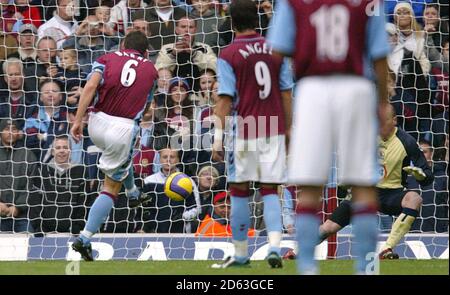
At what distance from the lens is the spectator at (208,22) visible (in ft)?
44.3

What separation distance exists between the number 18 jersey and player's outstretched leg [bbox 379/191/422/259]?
2.31 metres

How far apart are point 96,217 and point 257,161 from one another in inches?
78.4

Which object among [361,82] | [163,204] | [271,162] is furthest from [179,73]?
[361,82]

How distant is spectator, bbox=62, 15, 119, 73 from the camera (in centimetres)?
1341

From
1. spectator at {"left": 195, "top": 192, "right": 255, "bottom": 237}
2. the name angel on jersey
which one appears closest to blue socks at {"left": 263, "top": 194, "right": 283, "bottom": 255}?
the name angel on jersey

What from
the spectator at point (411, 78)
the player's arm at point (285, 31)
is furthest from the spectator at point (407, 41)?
the player's arm at point (285, 31)

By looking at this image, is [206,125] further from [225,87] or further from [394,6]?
[225,87]

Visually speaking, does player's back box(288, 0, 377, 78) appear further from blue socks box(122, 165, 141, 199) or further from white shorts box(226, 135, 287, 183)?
blue socks box(122, 165, 141, 199)

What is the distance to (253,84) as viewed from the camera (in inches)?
352

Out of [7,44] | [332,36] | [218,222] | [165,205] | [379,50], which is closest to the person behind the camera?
[332,36]

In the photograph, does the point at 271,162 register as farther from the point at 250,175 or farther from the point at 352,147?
the point at 352,147

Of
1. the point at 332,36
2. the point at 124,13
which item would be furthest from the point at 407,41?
the point at 332,36

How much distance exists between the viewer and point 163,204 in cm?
1297

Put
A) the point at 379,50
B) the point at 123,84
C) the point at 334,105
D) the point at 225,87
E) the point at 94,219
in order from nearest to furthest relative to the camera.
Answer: the point at 334,105
the point at 379,50
the point at 225,87
the point at 94,219
the point at 123,84
